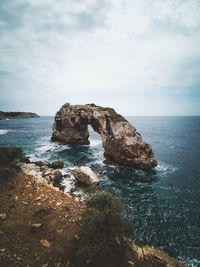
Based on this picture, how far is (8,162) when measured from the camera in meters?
18.8

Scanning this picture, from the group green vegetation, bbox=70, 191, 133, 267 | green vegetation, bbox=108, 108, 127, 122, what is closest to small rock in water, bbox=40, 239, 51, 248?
green vegetation, bbox=70, 191, 133, 267

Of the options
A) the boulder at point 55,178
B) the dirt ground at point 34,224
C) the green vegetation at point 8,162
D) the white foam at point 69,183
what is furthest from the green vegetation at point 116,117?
the dirt ground at point 34,224

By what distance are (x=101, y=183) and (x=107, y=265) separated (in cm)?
1321

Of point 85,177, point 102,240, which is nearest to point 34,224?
point 102,240

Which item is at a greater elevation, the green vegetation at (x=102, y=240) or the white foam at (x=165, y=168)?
the green vegetation at (x=102, y=240)

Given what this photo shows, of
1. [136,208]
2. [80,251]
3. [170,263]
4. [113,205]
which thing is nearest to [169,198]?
[136,208]

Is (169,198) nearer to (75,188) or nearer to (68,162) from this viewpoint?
(75,188)

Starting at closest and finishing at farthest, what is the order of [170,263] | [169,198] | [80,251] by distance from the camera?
[80,251] < [170,263] < [169,198]

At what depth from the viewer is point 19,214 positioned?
1159 centimetres

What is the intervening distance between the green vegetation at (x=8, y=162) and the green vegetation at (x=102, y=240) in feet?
28.1

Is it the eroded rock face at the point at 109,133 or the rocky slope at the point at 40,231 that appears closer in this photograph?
the rocky slope at the point at 40,231

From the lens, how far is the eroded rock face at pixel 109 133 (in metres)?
27.8

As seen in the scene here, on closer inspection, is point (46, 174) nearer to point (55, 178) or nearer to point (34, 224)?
point (55, 178)

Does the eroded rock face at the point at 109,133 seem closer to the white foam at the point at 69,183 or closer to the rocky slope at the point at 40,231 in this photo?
the white foam at the point at 69,183
